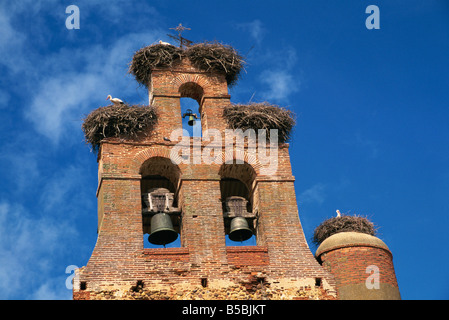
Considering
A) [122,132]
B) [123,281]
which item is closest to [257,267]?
[123,281]

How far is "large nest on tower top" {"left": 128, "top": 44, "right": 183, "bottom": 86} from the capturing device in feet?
70.2

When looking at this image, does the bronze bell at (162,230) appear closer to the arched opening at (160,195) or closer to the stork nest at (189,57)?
the arched opening at (160,195)

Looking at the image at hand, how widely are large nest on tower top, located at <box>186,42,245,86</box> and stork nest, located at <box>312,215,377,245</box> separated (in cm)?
401

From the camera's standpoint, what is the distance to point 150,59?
21.5m

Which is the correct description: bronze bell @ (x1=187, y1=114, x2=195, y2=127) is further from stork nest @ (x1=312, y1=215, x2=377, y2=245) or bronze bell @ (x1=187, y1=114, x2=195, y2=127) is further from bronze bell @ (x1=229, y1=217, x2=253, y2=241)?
stork nest @ (x1=312, y1=215, x2=377, y2=245)

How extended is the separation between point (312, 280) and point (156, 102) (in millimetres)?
5131

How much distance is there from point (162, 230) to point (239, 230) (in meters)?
1.55

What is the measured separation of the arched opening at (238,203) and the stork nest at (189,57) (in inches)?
93.8

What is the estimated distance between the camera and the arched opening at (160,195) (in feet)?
63.5

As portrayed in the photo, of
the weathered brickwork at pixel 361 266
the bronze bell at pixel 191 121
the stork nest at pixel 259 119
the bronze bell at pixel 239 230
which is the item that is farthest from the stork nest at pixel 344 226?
the bronze bell at pixel 191 121

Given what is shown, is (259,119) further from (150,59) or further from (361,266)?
(361,266)

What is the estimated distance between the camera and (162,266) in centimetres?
1836
